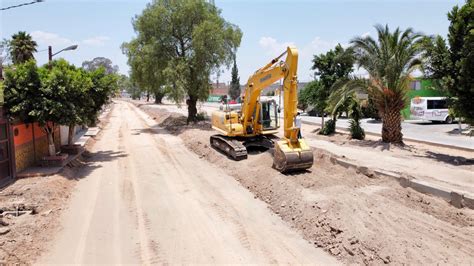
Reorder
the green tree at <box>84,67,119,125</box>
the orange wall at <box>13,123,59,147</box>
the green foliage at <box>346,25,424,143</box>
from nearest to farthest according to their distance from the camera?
the orange wall at <box>13,123,59,147</box>
the green tree at <box>84,67,119,125</box>
the green foliage at <box>346,25,424,143</box>

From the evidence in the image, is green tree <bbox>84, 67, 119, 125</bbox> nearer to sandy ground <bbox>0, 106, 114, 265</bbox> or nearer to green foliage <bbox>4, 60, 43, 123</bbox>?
green foliage <bbox>4, 60, 43, 123</bbox>

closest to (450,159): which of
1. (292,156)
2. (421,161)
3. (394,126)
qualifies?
(421,161)

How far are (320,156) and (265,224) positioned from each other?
6.46 metres

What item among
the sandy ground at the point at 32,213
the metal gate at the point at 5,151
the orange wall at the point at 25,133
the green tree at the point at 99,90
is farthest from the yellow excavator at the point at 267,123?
the metal gate at the point at 5,151

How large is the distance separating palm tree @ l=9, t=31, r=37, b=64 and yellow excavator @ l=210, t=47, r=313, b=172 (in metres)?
26.2

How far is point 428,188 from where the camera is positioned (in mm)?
9664

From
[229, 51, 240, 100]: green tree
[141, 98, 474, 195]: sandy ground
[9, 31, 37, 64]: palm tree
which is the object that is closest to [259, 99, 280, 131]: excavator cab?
[141, 98, 474, 195]: sandy ground

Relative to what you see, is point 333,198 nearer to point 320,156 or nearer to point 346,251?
point 346,251

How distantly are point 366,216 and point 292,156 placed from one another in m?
3.78

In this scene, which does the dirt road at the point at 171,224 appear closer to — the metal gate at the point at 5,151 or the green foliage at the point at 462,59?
the metal gate at the point at 5,151

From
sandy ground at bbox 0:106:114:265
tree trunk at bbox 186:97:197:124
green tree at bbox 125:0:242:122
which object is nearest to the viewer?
sandy ground at bbox 0:106:114:265

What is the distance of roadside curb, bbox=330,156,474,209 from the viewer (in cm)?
859

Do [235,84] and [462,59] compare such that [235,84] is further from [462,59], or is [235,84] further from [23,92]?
[23,92]

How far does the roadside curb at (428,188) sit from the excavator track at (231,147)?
4065 mm
